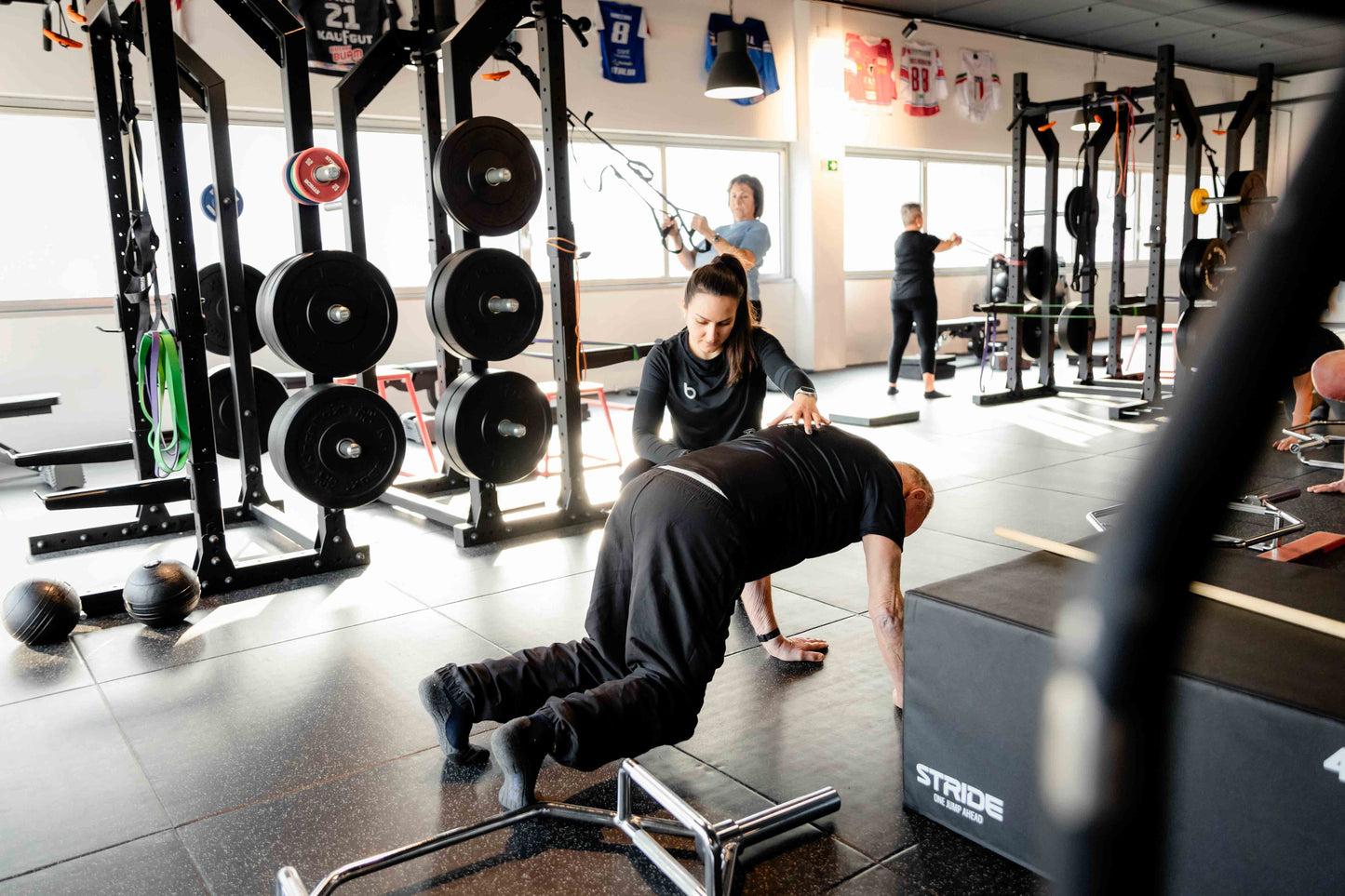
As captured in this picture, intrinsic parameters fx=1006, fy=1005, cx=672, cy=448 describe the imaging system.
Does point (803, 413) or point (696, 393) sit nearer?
point (803, 413)

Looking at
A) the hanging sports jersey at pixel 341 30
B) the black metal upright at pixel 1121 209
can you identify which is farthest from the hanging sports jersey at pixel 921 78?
the hanging sports jersey at pixel 341 30

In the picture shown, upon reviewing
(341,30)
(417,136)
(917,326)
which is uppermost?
(341,30)

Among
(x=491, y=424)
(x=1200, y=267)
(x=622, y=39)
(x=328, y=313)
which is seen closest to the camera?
(x=328, y=313)

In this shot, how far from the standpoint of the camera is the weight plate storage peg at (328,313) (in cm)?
342

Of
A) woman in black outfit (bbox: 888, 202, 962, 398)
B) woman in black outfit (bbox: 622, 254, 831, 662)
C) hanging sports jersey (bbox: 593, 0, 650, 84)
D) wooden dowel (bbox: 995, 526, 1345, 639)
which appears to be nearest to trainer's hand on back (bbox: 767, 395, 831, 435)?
woman in black outfit (bbox: 622, 254, 831, 662)

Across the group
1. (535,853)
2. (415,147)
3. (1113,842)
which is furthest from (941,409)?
(1113,842)

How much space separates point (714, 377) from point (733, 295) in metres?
0.28

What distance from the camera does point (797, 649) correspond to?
109 inches

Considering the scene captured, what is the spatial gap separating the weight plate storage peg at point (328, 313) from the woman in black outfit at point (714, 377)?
4.03ft

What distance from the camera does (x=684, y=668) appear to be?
6.34 ft

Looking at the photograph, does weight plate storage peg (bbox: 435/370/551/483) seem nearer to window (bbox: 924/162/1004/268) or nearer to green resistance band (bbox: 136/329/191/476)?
green resistance band (bbox: 136/329/191/476)

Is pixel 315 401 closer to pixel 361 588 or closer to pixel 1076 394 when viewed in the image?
pixel 361 588

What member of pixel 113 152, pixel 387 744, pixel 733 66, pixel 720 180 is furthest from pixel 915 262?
pixel 387 744

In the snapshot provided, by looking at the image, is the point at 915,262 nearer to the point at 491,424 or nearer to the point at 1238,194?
the point at 1238,194
